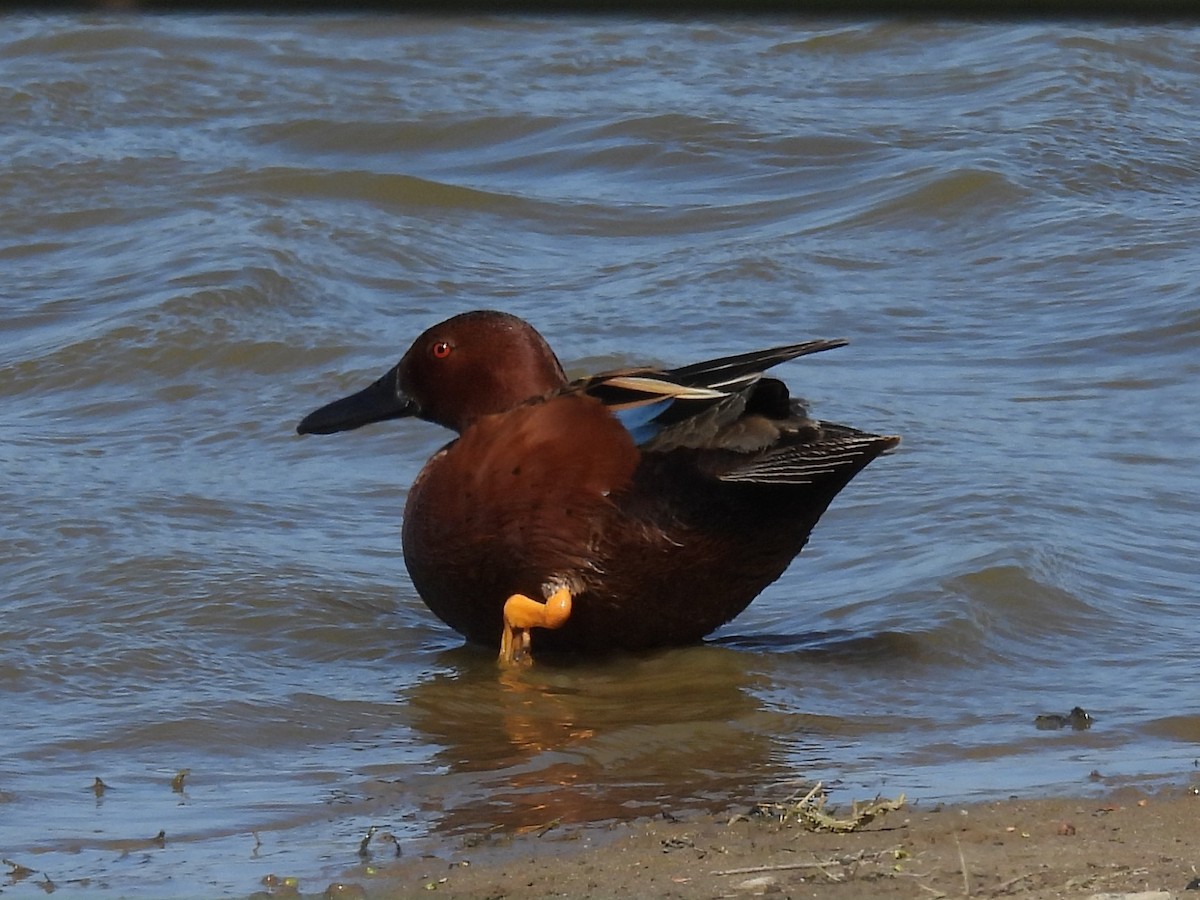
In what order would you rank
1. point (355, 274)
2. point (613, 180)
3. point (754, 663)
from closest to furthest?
point (754, 663) < point (355, 274) < point (613, 180)

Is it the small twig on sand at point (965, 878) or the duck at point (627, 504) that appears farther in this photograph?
the duck at point (627, 504)

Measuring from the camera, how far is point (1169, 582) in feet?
17.0

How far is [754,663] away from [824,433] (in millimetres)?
674

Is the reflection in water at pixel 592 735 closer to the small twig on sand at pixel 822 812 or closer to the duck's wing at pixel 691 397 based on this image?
the small twig on sand at pixel 822 812

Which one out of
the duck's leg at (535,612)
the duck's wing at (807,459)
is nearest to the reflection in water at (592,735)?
the duck's leg at (535,612)

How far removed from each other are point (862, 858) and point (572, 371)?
472cm

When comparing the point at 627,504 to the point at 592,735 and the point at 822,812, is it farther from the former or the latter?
the point at 822,812

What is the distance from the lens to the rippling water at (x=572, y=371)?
382cm

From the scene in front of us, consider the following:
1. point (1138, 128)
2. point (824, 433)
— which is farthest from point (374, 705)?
point (1138, 128)

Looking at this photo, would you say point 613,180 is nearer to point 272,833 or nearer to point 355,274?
point 355,274

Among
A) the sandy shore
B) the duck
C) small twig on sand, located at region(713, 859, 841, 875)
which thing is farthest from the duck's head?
small twig on sand, located at region(713, 859, 841, 875)

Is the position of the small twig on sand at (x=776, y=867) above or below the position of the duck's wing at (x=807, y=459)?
below

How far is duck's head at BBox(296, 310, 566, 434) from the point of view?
15.9 ft

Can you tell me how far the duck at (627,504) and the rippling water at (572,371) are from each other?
188mm
